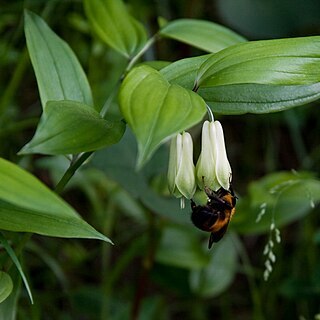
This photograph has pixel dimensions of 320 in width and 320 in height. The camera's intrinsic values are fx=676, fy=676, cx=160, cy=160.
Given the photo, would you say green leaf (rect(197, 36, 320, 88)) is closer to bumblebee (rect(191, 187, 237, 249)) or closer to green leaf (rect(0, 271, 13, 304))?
bumblebee (rect(191, 187, 237, 249))

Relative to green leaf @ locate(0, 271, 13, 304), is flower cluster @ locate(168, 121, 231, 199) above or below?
above

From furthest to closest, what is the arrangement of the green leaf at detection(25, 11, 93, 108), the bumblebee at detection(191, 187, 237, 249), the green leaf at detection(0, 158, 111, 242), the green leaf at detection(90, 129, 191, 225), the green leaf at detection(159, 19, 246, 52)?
the green leaf at detection(90, 129, 191, 225)
the green leaf at detection(159, 19, 246, 52)
the green leaf at detection(25, 11, 93, 108)
the bumblebee at detection(191, 187, 237, 249)
the green leaf at detection(0, 158, 111, 242)

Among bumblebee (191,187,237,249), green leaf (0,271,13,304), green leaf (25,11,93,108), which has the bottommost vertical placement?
green leaf (0,271,13,304)

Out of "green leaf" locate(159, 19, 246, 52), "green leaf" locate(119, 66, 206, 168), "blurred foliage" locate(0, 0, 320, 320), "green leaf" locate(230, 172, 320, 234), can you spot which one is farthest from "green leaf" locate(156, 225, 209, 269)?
"green leaf" locate(119, 66, 206, 168)

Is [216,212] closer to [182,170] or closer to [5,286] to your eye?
[182,170]

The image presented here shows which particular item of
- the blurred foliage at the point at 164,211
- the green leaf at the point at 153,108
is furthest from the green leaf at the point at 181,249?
the green leaf at the point at 153,108

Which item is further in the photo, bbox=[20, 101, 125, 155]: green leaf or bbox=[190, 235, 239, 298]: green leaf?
bbox=[190, 235, 239, 298]: green leaf
